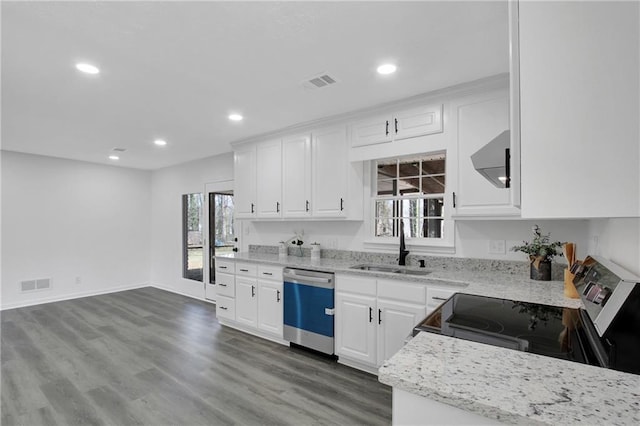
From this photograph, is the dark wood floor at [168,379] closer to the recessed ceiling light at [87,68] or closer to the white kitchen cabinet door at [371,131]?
the white kitchen cabinet door at [371,131]

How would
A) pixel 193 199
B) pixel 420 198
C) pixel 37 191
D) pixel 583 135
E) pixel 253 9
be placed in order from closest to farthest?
pixel 583 135 → pixel 253 9 → pixel 420 198 → pixel 37 191 → pixel 193 199

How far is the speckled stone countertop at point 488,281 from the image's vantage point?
1810 millimetres

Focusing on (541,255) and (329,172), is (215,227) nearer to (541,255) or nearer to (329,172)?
(329,172)

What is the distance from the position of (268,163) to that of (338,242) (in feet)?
4.55

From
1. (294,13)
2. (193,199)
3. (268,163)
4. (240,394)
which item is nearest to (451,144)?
(294,13)

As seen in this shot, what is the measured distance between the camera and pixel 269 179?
159 inches

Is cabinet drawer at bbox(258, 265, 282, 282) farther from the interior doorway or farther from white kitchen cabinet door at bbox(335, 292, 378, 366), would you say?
the interior doorway

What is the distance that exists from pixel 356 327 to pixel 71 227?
222 inches

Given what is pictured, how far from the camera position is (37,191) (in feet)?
17.3

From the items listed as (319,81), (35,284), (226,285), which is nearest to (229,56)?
(319,81)

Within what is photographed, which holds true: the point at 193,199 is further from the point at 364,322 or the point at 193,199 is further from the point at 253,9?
the point at 253,9

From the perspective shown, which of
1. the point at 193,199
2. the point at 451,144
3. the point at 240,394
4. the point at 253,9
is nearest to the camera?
the point at 253,9

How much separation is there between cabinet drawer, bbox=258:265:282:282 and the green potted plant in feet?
7.58

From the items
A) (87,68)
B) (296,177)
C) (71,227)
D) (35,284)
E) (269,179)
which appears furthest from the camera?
(71,227)
